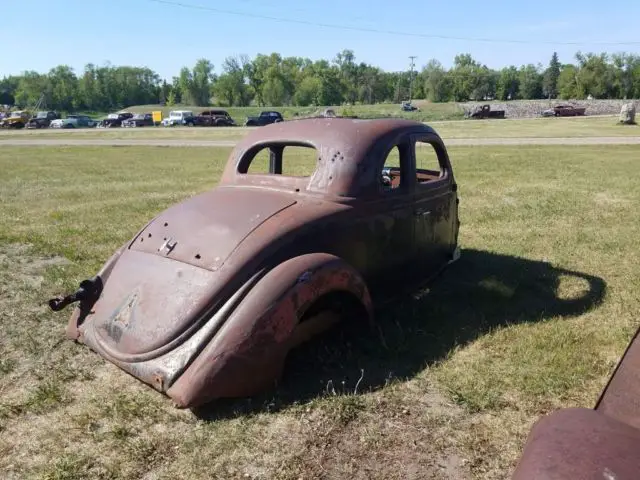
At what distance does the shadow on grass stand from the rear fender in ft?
0.66

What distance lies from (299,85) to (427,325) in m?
115

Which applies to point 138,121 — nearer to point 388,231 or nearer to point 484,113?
point 484,113

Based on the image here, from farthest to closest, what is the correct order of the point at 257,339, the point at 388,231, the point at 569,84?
the point at 569,84
the point at 388,231
the point at 257,339

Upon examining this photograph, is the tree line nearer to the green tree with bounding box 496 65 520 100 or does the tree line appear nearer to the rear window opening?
the green tree with bounding box 496 65 520 100

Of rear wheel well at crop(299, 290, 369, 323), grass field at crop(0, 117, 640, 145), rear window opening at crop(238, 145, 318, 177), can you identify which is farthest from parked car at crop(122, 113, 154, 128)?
rear wheel well at crop(299, 290, 369, 323)

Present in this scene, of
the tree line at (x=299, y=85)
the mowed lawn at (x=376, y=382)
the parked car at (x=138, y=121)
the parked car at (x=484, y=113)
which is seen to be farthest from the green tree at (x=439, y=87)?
the mowed lawn at (x=376, y=382)

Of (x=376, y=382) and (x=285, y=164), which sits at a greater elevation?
(x=285, y=164)

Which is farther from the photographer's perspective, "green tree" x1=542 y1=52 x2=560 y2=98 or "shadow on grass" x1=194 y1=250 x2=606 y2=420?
"green tree" x1=542 y1=52 x2=560 y2=98

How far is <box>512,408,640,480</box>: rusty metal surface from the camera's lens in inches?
55.7

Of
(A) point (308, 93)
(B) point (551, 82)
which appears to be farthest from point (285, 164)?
(B) point (551, 82)

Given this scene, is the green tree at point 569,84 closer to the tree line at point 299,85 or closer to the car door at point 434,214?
the tree line at point 299,85

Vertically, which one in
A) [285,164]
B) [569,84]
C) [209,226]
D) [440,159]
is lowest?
[285,164]

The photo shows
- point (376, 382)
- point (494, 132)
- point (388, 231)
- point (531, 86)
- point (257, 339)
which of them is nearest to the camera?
point (257, 339)

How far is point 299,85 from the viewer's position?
114 m
